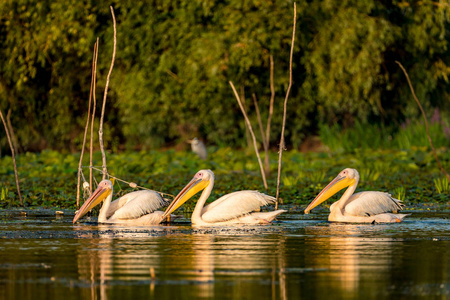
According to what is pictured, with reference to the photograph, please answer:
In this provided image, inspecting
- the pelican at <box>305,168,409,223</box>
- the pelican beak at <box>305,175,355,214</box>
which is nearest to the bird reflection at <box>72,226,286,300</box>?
the pelican at <box>305,168,409,223</box>

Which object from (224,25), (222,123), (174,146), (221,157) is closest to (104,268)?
(221,157)

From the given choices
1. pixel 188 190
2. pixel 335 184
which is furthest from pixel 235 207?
pixel 335 184

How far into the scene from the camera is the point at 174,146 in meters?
31.8

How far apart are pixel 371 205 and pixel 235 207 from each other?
176 cm

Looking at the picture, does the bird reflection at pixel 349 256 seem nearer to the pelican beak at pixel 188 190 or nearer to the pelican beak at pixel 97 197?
the pelican beak at pixel 188 190

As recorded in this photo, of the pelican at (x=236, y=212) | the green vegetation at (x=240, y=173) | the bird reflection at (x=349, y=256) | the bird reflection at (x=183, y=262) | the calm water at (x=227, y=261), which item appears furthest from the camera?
the green vegetation at (x=240, y=173)

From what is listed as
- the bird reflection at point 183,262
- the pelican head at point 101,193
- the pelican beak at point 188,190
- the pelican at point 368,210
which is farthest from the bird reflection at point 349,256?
the pelican head at point 101,193

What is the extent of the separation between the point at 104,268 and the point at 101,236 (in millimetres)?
2891

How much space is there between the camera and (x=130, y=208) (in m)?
12.9

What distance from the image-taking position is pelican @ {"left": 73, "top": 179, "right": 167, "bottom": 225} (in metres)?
12.9

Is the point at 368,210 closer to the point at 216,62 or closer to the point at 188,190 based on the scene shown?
the point at 188,190

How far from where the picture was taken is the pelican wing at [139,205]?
1285cm

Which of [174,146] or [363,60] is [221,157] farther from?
[174,146]

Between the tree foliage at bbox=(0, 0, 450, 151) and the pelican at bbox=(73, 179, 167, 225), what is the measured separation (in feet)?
39.8
